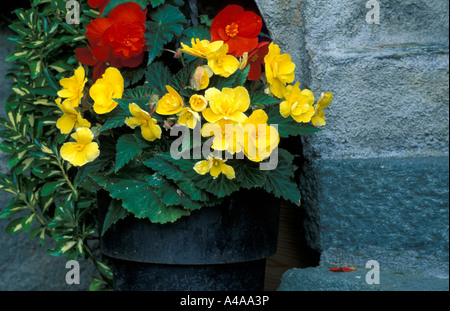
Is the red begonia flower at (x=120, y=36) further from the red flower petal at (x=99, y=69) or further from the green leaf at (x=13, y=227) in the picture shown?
the green leaf at (x=13, y=227)

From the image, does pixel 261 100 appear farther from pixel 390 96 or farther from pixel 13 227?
pixel 13 227

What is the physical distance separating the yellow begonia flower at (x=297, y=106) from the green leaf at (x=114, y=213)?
47cm

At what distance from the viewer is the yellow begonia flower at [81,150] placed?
129 centimetres

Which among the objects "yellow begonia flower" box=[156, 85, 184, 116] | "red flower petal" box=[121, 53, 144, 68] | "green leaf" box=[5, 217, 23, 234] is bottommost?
"green leaf" box=[5, 217, 23, 234]

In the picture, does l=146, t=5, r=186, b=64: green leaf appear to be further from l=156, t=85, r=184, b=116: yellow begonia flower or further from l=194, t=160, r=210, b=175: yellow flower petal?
l=194, t=160, r=210, b=175: yellow flower petal

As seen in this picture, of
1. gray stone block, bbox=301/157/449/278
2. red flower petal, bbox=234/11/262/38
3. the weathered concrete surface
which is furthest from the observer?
the weathered concrete surface

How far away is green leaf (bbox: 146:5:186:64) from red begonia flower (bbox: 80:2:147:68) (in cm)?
3

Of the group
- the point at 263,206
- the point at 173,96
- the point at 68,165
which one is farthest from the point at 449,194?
the point at 68,165

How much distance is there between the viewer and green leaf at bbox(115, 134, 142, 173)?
4.18ft

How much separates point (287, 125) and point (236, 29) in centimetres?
31

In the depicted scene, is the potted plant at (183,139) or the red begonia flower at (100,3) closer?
the potted plant at (183,139)

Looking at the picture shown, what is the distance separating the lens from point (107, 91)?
52.2 inches

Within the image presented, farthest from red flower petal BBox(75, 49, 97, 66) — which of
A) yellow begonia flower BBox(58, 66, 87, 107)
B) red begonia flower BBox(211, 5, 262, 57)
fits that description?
red begonia flower BBox(211, 5, 262, 57)

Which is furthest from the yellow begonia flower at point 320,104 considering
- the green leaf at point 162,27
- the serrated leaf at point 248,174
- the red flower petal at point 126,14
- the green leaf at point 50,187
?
the green leaf at point 50,187
